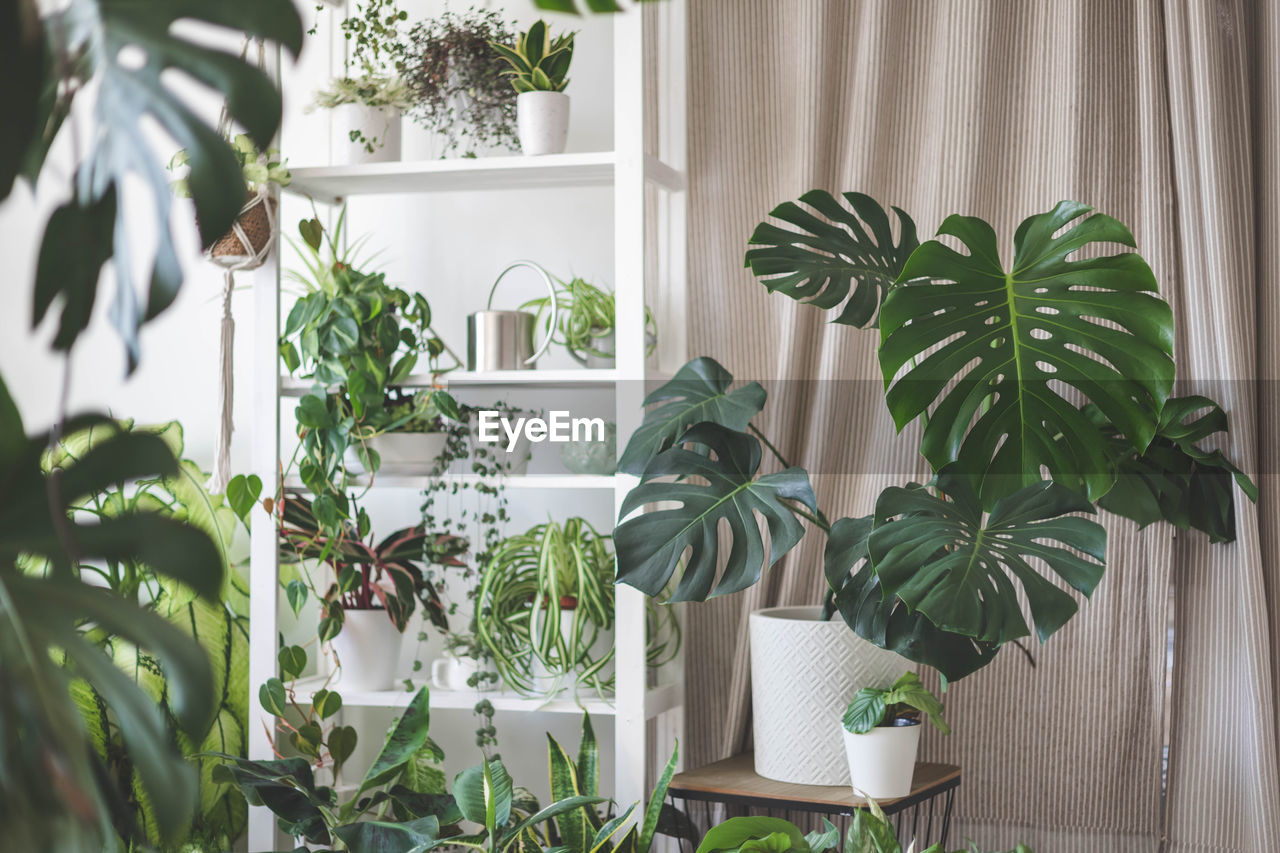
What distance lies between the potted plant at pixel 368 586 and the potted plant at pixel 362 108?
625 mm

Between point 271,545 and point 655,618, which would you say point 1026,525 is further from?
point 271,545

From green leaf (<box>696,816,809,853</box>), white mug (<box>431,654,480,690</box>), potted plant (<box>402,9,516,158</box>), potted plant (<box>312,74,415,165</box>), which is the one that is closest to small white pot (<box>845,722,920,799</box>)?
green leaf (<box>696,816,809,853</box>)

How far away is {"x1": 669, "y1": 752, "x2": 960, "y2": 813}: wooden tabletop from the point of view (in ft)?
5.17

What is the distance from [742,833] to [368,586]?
82 centimetres

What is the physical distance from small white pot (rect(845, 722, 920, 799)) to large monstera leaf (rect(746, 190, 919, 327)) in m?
0.60

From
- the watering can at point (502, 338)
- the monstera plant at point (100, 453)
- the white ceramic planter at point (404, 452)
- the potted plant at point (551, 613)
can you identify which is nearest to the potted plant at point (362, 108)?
the watering can at point (502, 338)

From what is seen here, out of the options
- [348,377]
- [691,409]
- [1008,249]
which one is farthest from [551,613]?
[1008,249]

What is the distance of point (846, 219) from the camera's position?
164cm

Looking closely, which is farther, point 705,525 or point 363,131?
point 363,131

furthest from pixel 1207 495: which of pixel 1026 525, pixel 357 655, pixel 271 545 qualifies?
pixel 271 545

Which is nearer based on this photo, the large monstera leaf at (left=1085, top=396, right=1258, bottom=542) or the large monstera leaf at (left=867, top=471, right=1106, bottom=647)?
the large monstera leaf at (left=867, top=471, right=1106, bottom=647)

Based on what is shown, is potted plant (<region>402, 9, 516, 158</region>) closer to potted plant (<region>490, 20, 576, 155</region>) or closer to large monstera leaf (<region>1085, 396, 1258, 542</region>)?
potted plant (<region>490, 20, 576, 155</region>)

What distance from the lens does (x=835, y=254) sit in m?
1.63

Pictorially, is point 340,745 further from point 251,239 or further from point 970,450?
point 970,450
